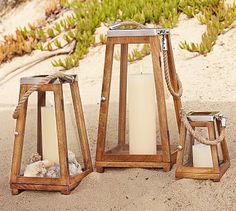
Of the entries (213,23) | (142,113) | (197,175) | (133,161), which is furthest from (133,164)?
(213,23)

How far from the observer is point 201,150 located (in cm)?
286

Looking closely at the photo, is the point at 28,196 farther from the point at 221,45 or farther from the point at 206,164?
the point at 221,45

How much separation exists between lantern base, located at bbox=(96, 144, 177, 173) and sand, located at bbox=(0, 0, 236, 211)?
0.03 meters

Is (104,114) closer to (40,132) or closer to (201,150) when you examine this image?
(40,132)

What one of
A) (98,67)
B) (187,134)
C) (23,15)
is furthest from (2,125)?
(23,15)

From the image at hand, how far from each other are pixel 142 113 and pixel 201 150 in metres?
0.37

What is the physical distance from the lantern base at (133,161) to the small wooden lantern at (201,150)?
151 mm

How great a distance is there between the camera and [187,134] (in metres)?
2.94

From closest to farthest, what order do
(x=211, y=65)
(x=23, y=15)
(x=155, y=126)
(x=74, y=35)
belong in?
(x=155, y=126)
(x=211, y=65)
(x=74, y=35)
(x=23, y=15)

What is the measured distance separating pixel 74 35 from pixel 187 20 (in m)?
0.93

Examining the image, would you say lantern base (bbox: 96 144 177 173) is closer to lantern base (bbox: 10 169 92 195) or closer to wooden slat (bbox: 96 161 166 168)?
wooden slat (bbox: 96 161 166 168)

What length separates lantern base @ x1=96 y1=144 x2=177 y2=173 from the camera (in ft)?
10.0

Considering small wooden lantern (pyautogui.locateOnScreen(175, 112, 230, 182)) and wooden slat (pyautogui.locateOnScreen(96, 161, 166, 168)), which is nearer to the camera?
small wooden lantern (pyautogui.locateOnScreen(175, 112, 230, 182))

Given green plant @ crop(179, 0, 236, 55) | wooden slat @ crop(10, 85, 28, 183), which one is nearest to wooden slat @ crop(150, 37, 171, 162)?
wooden slat @ crop(10, 85, 28, 183)
